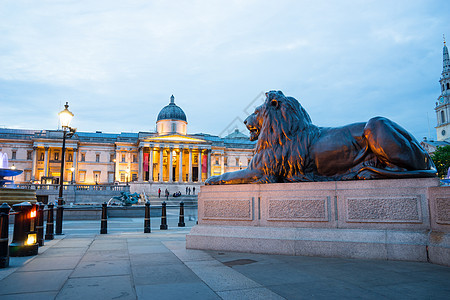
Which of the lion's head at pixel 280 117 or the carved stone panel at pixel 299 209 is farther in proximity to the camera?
the lion's head at pixel 280 117

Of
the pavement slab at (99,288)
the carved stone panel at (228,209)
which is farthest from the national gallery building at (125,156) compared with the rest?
the pavement slab at (99,288)

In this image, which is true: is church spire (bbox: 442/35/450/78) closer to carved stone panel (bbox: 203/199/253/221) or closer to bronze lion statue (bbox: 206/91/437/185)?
bronze lion statue (bbox: 206/91/437/185)

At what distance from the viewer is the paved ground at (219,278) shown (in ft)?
11.4

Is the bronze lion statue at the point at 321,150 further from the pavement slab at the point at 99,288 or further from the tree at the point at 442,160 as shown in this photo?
the tree at the point at 442,160

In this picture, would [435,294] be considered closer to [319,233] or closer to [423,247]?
[423,247]

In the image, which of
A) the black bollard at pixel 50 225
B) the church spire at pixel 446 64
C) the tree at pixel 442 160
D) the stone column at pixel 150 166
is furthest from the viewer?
the church spire at pixel 446 64

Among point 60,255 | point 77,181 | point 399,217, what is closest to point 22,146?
point 77,181

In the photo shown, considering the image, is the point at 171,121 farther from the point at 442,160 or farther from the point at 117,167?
the point at 442,160

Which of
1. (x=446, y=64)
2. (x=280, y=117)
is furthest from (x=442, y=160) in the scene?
(x=446, y=64)

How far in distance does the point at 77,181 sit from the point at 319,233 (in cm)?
7412

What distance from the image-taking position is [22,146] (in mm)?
69562

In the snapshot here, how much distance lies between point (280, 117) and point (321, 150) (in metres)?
1.08

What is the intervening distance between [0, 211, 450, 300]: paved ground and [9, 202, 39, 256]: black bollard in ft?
1.19

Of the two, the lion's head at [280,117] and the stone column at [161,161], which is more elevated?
the stone column at [161,161]
